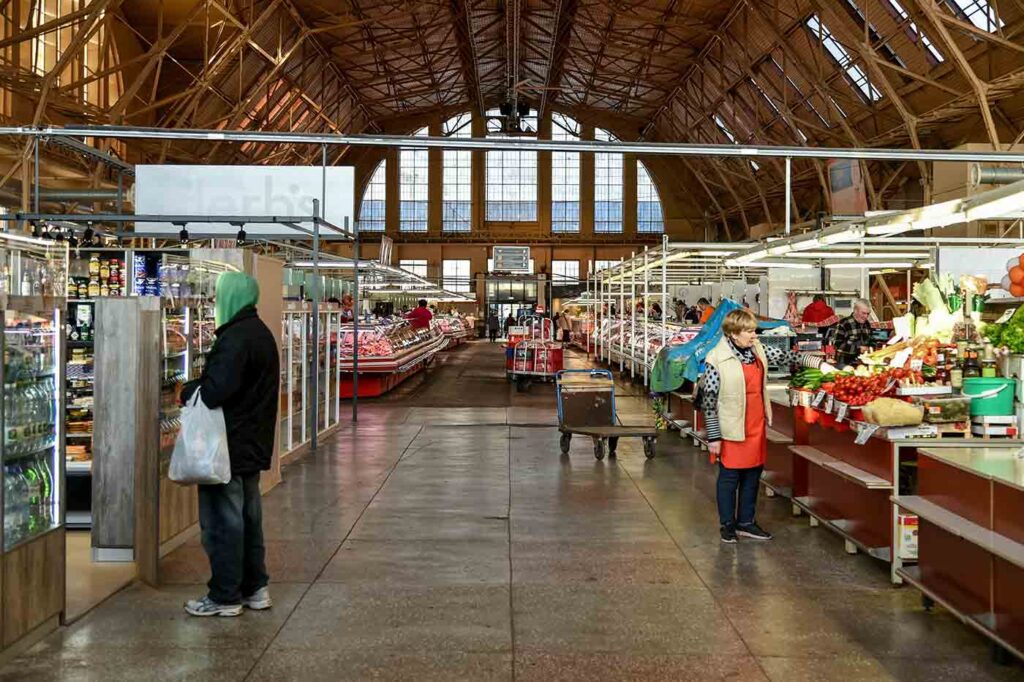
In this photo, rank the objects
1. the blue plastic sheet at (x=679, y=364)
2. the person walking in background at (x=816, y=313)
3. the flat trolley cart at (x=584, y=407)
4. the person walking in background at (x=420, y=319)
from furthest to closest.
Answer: the person walking in background at (x=420, y=319) → the person walking in background at (x=816, y=313) → the flat trolley cart at (x=584, y=407) → the blue plastic sheet at (x=679, y=364)

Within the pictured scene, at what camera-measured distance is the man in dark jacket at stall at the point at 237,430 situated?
4688 mm

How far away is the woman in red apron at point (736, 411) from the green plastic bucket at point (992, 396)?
4.16 ft

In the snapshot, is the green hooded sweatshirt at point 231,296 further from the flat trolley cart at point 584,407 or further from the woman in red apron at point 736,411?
the flat trolley cart at point 584,407

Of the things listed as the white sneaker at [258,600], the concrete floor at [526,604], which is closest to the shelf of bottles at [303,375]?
the concrete floor at [526,604]

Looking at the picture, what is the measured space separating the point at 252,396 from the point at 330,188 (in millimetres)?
5680

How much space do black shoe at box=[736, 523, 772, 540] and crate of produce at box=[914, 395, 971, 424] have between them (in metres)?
1.42

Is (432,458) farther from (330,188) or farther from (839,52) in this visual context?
(839,52)

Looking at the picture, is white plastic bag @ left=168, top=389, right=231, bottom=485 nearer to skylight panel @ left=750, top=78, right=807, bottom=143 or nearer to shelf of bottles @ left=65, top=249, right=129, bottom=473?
shelf of bottles @ left=65, top=249, right=129, bottom=473

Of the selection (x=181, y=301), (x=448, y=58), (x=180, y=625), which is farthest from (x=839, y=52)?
(x=180, y=625)

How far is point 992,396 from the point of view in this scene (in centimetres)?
560

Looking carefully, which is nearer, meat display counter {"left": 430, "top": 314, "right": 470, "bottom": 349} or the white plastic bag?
the white plastic bag

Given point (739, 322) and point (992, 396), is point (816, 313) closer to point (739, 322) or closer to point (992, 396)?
point (739, 322)

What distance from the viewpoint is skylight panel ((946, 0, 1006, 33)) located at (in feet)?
64.5

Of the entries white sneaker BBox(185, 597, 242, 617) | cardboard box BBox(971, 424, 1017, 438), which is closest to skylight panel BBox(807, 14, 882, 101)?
cardboard box BBox(971, 424, 1017, 438)
